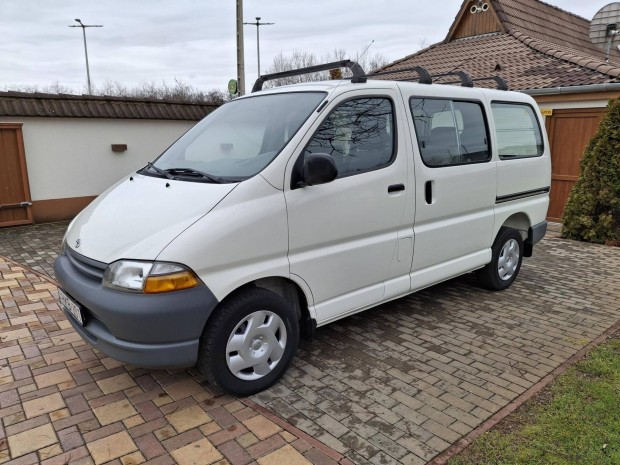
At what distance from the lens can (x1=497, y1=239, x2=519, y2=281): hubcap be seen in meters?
5.23

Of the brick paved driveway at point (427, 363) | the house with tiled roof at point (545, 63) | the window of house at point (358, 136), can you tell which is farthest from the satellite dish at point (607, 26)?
the window of house at point (358, 136)

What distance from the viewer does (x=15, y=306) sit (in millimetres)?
4773

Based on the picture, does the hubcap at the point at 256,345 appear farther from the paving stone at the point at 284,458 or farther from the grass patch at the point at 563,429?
the grass patch at the point at 563,429

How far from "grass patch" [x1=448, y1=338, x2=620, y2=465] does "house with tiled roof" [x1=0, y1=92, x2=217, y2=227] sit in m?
9.33

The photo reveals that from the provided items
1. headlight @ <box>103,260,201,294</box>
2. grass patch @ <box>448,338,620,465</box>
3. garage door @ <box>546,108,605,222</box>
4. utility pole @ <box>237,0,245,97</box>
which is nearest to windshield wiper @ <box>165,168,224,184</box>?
headlight @ <box>103,260,201,294</box>

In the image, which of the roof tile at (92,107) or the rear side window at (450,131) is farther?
the roof tile at (92,107)

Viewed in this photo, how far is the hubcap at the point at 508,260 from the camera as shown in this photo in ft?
17.2

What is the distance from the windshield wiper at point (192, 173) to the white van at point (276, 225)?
2 cm

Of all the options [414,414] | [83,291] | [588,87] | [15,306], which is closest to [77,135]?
[15,306]

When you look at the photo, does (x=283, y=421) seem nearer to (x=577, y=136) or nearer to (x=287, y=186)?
(x=287, y=186)

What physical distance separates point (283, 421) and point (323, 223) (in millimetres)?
1336

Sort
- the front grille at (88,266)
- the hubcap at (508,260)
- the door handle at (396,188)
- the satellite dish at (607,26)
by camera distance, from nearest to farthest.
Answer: the front grille at (88,266) < the door handle at (396,188) < the hubcap at (508,260) < the satellite dish at (607,26)

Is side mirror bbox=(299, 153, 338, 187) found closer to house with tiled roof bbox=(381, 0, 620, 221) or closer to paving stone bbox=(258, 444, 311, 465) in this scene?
paving stone bbox=(258, 444, 311, 465)

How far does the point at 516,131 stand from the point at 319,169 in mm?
3149
